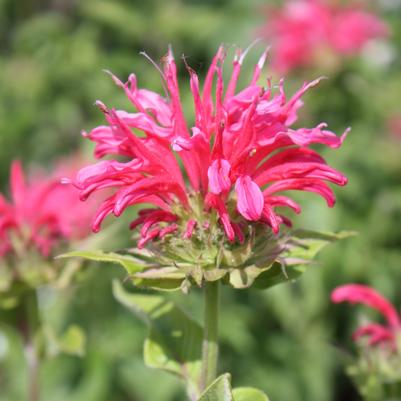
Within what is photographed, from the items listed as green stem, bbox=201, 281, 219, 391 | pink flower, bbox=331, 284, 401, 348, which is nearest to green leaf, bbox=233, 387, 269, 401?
green stem, bbox=201, 281, 219, 391

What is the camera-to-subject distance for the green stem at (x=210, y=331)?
53.8 inches

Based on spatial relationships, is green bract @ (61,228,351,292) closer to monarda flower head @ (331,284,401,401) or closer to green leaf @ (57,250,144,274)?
green leaf @ (57,250,144,274)

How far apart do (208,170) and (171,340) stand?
1.44 ft

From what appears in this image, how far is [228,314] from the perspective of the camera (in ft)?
10.2

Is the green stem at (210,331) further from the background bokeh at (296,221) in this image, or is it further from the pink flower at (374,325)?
the background bokeh at (296,221)

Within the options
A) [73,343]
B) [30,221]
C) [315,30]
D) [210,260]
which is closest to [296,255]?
[210,260]

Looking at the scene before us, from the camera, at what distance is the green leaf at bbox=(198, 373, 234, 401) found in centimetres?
115

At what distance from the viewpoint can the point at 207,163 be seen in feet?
4.50

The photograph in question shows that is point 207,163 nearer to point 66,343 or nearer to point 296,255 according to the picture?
point 296,255

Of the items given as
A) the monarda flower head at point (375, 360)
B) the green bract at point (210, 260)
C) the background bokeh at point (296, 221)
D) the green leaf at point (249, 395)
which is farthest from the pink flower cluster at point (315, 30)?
the green leaf at point (249, 395)

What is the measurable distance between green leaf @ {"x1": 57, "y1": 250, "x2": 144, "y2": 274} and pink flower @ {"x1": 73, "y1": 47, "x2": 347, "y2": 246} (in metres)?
0.05

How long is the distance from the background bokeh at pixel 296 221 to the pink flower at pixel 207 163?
1.29 metres

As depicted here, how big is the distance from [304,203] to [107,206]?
1.84m

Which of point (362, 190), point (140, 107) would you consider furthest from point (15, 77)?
point (140, 107)
